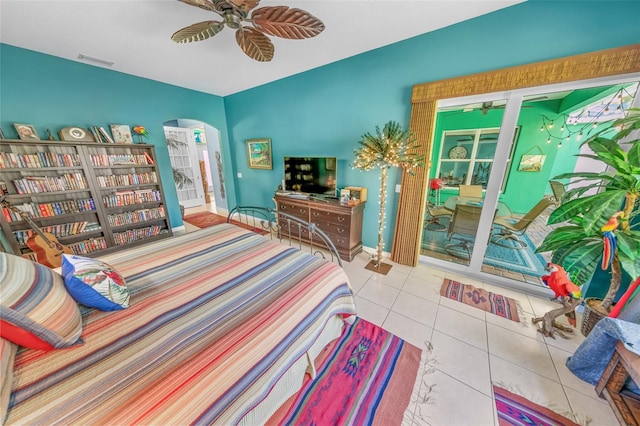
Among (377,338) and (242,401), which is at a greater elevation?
(242,401)

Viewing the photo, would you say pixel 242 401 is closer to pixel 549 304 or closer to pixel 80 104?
pixel 549 304

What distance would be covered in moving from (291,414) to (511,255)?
3530 mm

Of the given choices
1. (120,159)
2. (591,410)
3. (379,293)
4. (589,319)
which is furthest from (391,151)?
(120,159)

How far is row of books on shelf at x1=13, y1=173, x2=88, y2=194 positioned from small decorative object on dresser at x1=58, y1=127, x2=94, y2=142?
18.4 inches

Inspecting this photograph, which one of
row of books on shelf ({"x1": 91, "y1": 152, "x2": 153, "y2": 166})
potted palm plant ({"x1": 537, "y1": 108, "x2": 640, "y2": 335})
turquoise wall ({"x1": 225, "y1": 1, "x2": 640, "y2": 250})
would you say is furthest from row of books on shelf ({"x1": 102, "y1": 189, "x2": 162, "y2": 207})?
potted palm plant ({"x1": 537, "y1": 108, "x2": 640, "y2": 335})

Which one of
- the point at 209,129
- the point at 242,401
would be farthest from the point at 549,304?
the point at 209,129

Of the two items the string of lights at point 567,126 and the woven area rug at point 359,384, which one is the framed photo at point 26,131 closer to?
the woven area rug at point 359,384

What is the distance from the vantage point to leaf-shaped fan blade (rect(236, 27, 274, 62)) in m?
1.56

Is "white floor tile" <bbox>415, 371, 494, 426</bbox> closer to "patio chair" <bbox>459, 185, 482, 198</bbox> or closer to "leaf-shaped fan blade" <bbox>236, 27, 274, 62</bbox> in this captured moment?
→ "leaf-shaped fan blade" <bbox>236, 27, 274, 62</bbox>

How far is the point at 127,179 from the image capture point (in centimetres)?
314

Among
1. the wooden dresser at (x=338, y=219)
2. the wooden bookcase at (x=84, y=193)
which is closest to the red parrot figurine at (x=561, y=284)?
the wooden dresser at (x=338, y=219)

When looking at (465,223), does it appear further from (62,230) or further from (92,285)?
(62,230)

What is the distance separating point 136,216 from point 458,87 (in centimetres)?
477

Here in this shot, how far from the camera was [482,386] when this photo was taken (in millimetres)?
1361
